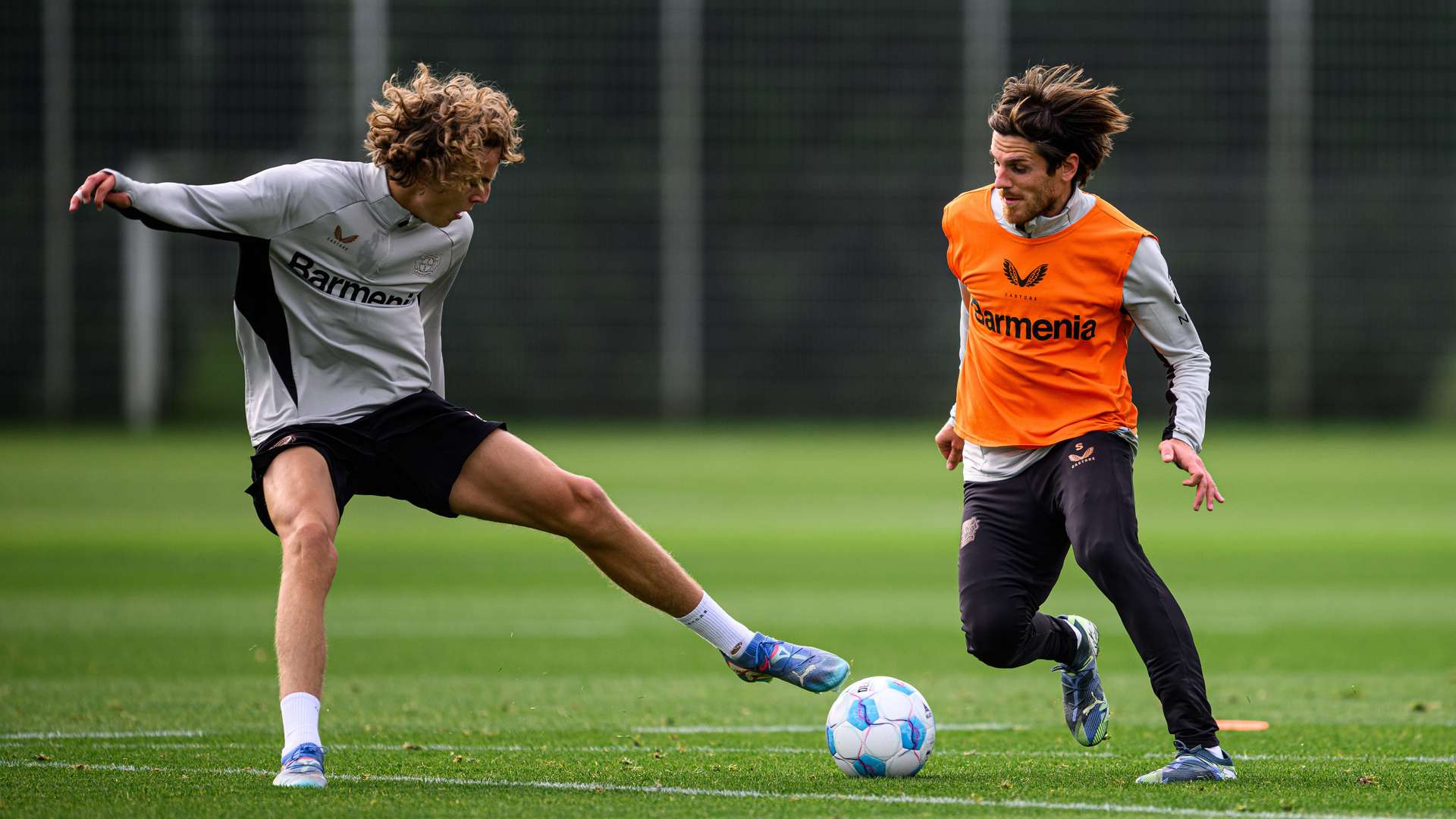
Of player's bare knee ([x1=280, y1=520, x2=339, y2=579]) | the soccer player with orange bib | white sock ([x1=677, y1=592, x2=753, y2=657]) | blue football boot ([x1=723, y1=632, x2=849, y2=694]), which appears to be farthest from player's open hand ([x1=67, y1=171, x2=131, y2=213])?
the soccer player with orange bib

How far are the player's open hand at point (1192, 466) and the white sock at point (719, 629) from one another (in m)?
1.51

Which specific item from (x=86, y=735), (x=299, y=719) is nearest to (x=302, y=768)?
(x=299, y=719)

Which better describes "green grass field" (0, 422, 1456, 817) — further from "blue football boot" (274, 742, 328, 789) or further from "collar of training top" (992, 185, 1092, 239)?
"collar of training top" (992, 185, 1092, 239)

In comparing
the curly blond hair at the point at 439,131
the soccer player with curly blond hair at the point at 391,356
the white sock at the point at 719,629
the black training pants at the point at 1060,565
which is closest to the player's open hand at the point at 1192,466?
the black training pants at the point at 1060,565

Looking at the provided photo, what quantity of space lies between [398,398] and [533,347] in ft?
78.7

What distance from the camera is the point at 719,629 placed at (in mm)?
6184

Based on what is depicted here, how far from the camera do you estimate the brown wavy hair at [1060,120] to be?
5.78 metres

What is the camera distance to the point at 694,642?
35.1 feet

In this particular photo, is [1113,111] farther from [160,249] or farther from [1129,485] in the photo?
[160,249]

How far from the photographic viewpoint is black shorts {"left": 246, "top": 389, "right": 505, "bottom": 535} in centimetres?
588

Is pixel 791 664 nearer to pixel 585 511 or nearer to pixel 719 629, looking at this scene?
pixel 719 629

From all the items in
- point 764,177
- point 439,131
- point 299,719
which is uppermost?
point 764,177

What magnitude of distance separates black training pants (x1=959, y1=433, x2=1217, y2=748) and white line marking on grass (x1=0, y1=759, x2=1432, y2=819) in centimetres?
53

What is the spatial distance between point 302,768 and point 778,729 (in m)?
2.53
